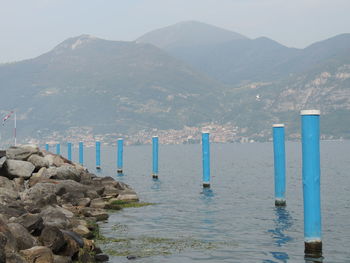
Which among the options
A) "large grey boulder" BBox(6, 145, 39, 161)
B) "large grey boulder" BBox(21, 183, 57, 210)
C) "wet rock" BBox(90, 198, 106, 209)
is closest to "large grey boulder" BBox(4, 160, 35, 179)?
"large grey boulder" BBox(6, 145, 39, 161)

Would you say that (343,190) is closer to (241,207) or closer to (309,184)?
(241,207)

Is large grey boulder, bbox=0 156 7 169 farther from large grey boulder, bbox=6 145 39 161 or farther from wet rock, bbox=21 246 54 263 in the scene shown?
wet rock, bbox=21 246 54 263

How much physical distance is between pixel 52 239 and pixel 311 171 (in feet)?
21.9

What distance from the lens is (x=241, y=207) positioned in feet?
86.6

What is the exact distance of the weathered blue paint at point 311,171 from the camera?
44.9 feet

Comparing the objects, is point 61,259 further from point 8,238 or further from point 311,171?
point 311,171

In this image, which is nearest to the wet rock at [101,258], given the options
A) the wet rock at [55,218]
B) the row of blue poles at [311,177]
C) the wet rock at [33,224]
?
the wet rock at [55,218]

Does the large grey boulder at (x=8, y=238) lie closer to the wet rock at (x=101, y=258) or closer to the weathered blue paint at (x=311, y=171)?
the wet rock at (x=101, y=258)

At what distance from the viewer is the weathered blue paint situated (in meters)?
13.7

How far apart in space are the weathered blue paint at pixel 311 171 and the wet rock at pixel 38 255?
6540 mm

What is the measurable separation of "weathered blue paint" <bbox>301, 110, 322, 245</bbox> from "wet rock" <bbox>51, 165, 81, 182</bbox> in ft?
55.2

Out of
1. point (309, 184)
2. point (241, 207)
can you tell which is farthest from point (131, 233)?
point (241, 207)

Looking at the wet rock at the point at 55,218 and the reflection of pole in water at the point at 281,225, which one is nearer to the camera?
the wet rock at the point at 55,218

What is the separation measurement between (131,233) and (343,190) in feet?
70.7
